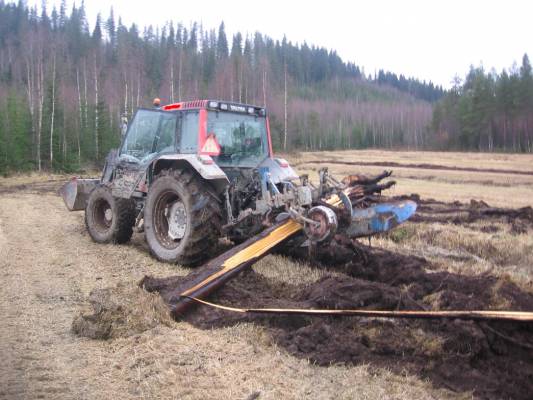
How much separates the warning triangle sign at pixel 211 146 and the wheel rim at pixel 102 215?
2.76m

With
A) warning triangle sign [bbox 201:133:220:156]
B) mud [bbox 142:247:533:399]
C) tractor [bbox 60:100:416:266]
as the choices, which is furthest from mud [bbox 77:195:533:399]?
warning triangle sign [bbox 201:133:220:156]

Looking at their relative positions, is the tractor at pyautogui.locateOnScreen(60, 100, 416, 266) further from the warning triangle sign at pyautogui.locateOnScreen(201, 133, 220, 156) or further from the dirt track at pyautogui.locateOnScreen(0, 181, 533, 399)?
the dirt track at pyautogui.locateOnScreen(0, 181, 533, 399)

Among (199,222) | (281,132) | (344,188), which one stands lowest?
(199,222)

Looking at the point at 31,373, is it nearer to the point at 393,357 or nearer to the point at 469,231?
the point at 393,357

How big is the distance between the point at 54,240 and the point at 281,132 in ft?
136

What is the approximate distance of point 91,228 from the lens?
918cm

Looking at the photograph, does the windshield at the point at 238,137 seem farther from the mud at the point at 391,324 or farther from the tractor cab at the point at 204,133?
the mud at the point at 391,324

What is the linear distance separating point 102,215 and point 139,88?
119 ft

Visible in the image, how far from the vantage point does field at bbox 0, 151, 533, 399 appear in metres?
3.55

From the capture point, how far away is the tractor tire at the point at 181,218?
6820 millimetres

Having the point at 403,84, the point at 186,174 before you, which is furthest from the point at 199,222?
the point at 403,84

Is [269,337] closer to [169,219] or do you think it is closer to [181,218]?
[181,218]

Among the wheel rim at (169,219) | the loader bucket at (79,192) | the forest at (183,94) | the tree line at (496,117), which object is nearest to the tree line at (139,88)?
the forest at (183,94)

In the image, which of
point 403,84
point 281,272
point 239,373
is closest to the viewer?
point 239,373
